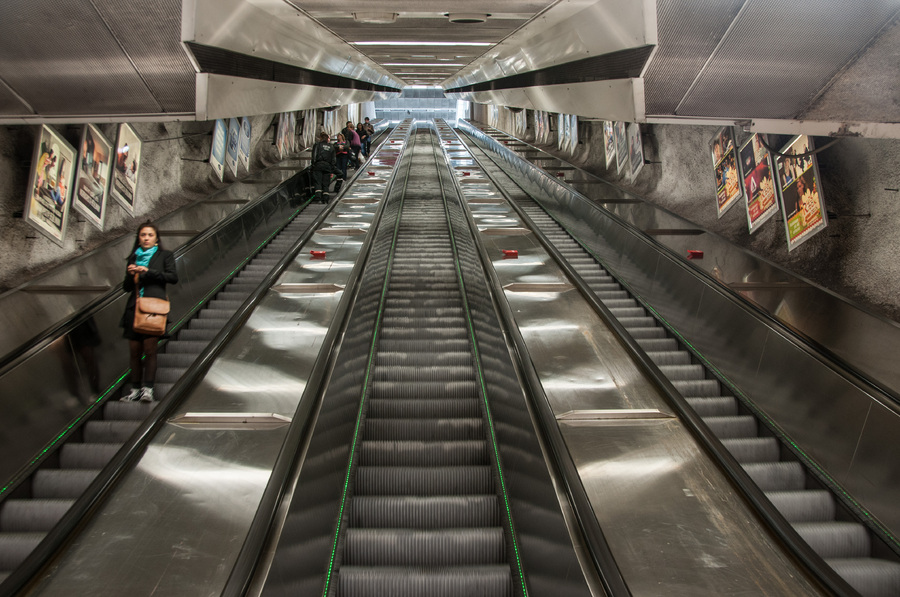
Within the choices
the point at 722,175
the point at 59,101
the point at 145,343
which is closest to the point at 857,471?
the point at 145,343

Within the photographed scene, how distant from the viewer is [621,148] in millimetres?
13477

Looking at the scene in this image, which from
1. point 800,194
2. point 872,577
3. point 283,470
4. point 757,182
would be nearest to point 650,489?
point 872,577

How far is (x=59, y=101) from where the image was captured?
17.1 feet

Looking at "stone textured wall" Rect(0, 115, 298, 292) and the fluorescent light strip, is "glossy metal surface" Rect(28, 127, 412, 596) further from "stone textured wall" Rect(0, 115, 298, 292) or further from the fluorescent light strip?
the fluorescent light strip

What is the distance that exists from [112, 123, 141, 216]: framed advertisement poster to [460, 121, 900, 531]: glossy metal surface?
7.24 metres

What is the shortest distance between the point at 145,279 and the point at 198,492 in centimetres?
190

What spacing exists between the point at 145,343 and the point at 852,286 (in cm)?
664

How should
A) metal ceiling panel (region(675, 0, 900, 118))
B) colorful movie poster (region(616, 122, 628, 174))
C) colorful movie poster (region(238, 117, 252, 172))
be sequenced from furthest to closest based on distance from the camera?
colorful movie poster (region(238, 117, 252, 172)) → colorful movie poster (region(616, 122, 628, 174)) → metal ceiling panel (region(675, 0, 900, 118))

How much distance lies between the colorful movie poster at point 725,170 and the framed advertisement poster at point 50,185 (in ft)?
29.7

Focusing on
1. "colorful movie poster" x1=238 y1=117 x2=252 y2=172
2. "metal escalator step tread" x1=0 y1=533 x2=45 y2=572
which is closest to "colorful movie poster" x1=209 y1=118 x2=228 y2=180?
"colorful movie poster" x1=238 y1=117 x2=252 y2=172

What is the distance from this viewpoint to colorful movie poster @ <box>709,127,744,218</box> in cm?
827

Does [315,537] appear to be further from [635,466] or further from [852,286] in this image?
[852,286]

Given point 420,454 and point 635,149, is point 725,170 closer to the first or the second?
point 635,149

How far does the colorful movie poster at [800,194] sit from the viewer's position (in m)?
6.04
